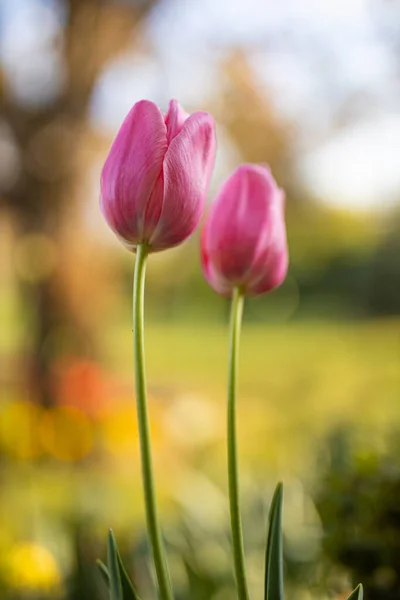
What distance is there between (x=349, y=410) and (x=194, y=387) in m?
0.31

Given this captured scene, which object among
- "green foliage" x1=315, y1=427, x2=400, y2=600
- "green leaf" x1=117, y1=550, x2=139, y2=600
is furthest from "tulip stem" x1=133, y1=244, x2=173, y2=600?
"green foliage" x1=315, y1=427, x2=400, y2=600

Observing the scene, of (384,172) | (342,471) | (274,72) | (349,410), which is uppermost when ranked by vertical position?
(274,72)

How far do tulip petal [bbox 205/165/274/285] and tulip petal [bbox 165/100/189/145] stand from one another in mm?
31

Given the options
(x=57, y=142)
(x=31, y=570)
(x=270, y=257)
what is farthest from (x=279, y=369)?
(x=270, y=257)

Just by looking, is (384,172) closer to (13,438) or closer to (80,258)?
(80,258)

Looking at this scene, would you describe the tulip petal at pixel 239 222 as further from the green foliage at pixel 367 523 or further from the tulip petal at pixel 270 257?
the green foliage at pixel 367 523

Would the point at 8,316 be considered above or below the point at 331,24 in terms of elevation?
below

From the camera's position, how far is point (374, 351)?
4.64 feet

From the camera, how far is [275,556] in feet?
0.80

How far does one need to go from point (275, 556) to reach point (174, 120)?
0.43ft

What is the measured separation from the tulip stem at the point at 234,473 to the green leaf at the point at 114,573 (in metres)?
0.03

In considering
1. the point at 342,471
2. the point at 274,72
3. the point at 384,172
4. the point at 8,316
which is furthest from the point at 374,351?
the point at 342,471

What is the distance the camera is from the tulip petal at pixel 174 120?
0.79ft

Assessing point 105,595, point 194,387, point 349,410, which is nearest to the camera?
point 105,595
